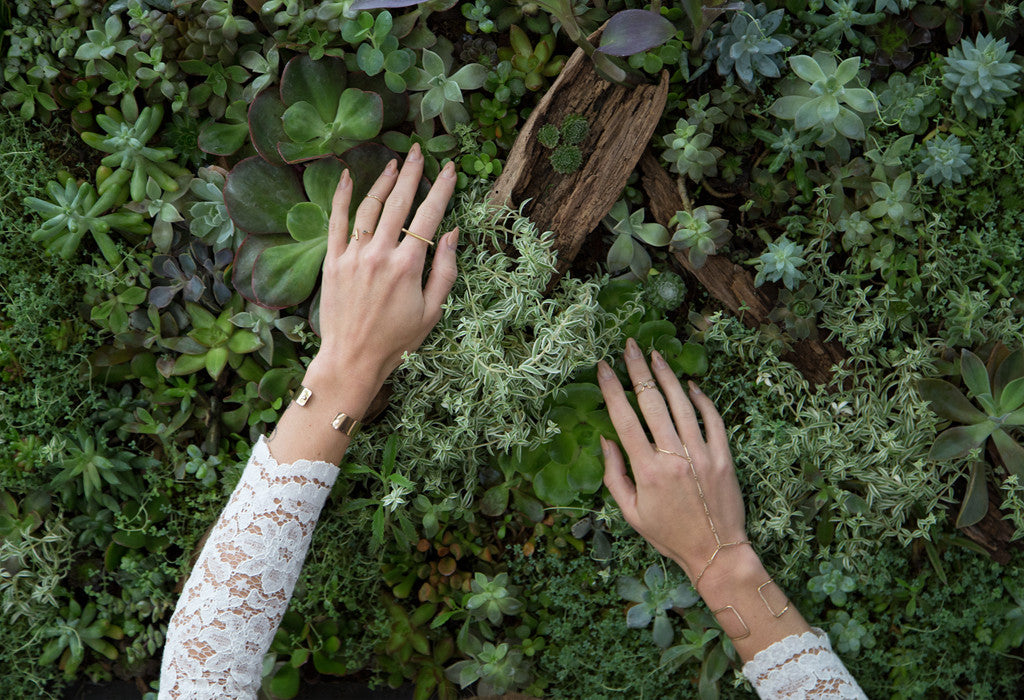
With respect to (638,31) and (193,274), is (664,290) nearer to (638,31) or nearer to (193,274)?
(638,31)

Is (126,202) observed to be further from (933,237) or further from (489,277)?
(933,237)

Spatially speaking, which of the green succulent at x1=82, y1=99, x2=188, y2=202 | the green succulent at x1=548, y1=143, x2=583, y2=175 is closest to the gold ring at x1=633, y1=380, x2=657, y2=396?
the green succulent at x1=548, y1=143, x2=583, y2=175

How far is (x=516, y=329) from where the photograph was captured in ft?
5.22

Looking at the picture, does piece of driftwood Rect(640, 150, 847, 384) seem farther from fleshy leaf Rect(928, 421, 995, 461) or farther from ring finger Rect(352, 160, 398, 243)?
ring finger Rect(352, 160, 398, 243)

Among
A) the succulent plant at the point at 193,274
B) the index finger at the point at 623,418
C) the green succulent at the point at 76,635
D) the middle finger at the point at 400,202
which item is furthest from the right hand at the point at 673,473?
the green succulent at the point at 76,635

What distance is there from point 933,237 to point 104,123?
187cm

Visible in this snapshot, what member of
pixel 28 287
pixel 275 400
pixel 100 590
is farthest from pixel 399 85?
pixel 100 590

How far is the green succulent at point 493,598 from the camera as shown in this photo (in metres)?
1.65

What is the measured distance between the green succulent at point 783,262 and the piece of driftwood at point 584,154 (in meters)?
0.35

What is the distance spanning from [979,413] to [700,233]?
2.37 ft

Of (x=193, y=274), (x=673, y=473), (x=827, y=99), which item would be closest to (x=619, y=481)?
(x=673, y=473)

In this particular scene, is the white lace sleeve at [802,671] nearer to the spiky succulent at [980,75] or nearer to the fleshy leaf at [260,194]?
the spiky succulent at [980,75]

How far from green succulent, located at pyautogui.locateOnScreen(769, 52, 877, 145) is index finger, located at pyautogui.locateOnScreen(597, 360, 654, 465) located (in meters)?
0.67

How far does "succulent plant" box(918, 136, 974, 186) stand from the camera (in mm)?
1541
